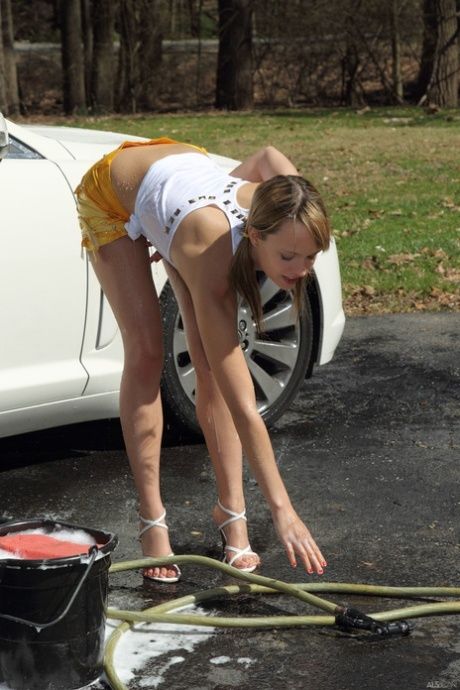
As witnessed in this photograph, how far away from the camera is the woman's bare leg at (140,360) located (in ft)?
13.2

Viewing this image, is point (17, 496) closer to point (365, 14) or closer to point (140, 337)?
point (140, 337)

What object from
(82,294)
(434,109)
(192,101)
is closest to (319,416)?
(82,294)

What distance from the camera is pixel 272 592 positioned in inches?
153

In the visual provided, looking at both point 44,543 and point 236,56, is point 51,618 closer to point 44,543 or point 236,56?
point 44,543

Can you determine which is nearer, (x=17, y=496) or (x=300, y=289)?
(x=300, y=289)

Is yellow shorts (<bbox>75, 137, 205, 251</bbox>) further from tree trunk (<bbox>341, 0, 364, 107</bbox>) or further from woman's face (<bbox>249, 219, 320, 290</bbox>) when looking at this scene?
tree trunk (<bbox>341, 0, 364, 107</bbox>)

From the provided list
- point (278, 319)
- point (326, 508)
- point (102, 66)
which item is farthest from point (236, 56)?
point (326, 508)

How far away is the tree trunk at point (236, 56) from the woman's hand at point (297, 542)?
21.5m

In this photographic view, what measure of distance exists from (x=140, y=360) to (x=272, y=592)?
819 mm

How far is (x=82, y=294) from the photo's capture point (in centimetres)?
476

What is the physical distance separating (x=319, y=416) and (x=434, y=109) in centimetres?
1597

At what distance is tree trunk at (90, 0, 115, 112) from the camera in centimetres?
2502

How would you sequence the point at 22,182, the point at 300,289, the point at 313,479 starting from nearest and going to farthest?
the point at 300,289 → the point at 22,182 → the point at 313,479

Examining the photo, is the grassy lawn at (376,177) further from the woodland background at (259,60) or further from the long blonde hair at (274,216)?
the long blonde hair at (274,216)
